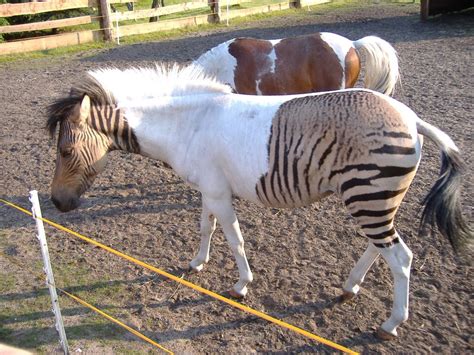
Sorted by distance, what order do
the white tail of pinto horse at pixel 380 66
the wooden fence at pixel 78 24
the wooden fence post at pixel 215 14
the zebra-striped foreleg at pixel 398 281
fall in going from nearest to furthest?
the zebra-striped foreleg at pixel 398 281
the white tail of pinto horse at pixel 380 66
the wooden fence at pixel 78 24
the wooden fence post at pixel 215 14

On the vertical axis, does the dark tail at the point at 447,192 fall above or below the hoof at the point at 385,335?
above

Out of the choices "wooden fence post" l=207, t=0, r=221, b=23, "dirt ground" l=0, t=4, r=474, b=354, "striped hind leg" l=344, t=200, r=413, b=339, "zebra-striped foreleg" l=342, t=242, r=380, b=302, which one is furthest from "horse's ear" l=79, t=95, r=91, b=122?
"wooden fence post" l=207, t=0, r=221, b=23

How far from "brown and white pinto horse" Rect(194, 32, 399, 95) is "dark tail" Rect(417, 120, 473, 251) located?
2.50m

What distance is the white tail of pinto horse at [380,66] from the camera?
5.20m

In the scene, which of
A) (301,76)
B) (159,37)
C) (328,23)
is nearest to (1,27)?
(159,37)

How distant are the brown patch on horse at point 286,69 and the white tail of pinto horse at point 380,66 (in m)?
0.35

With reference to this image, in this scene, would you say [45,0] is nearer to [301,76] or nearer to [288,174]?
[301,76]

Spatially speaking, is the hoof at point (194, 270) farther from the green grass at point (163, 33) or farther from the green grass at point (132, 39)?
the green grass at point (132, 39)

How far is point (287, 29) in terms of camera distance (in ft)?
49.8

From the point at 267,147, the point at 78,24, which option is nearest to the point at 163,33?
the point at 78,24

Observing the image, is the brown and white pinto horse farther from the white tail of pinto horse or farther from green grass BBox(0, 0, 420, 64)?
green grass BBox(0, 0, 420, 64)

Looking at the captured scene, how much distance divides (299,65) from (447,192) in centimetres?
295

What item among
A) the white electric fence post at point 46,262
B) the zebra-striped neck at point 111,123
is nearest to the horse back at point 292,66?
the zebra-striped neck at point 111,123

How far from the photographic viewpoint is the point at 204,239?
3.94 m
